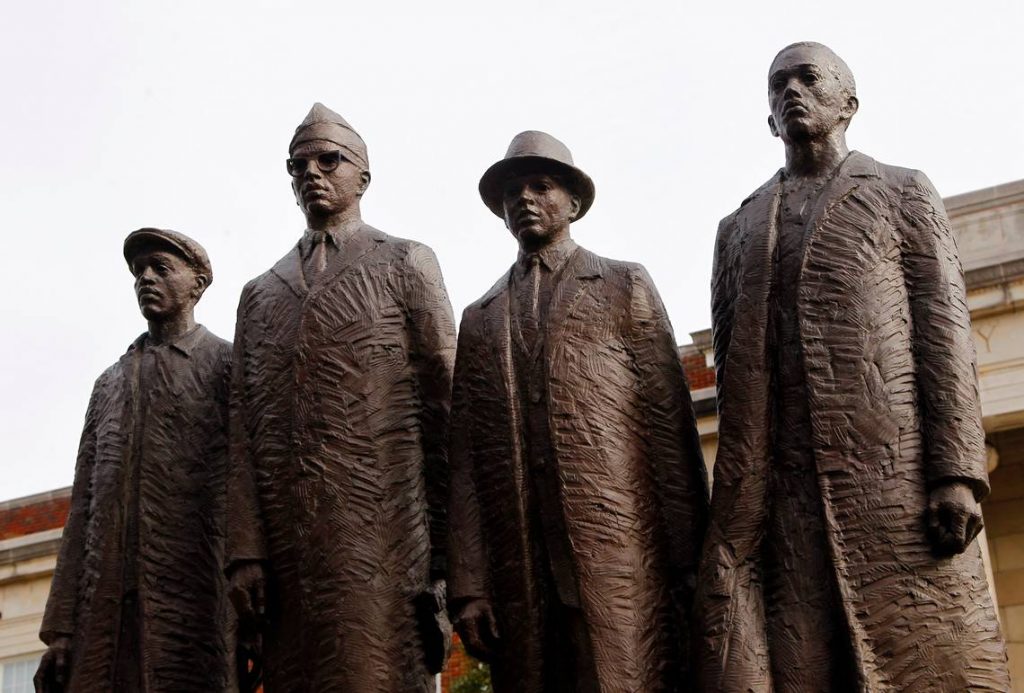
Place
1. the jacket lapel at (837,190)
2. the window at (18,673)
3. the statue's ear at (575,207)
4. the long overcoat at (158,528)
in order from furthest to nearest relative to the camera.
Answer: the window at (18,673), the long overcoat at (158,528), the statue's ear at (575,207), the jacket lapel at (837,190)

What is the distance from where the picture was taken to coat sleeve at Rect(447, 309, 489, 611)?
7367 millimetres

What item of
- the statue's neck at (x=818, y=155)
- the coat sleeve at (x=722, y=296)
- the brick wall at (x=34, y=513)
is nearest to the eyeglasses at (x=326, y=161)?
the coat sleeve at (x=722, y=296)

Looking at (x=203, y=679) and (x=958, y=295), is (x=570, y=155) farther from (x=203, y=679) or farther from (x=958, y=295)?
(x=203, y=679)

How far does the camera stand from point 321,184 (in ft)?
27.5

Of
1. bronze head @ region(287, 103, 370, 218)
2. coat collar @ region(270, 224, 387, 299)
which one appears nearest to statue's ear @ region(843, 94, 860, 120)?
coat collar @ region(270, 224, 387, 299)

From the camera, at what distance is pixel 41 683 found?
870 centimetres

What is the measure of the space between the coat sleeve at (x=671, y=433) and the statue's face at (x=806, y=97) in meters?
0.88

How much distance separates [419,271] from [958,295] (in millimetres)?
2365

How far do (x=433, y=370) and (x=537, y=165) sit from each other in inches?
39.3

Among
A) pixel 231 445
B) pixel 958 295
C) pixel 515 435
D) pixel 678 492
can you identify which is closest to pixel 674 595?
pixel 678 492

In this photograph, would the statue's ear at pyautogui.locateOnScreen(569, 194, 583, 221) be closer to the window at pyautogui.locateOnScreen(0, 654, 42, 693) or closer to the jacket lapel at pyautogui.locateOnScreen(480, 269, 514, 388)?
the jacket lapel at pyautogui.locateOnScreen(480, 269, 514, 388)

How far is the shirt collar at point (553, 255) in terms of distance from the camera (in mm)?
7855

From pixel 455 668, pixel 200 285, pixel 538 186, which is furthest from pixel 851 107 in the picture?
pixel 455 668

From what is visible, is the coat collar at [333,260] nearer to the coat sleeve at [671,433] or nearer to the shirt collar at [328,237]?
the shirt collar at [328,237]
